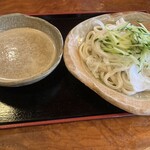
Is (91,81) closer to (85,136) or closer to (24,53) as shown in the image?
(85,136)

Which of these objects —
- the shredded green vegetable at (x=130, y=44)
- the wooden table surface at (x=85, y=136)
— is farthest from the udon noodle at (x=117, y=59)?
the wooden table surface at (x=85, y=136)

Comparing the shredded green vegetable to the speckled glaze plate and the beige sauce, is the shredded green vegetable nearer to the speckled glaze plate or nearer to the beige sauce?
the speckled glaze plate

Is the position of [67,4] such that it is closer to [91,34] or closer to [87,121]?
[91,34]

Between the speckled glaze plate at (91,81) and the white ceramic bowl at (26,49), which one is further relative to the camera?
the white ceramic bowl at (26,49)

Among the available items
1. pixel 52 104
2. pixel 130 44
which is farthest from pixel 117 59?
pixel 52 104

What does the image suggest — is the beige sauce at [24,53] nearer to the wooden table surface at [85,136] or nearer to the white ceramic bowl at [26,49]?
the white ceramic bowl at [26,49]

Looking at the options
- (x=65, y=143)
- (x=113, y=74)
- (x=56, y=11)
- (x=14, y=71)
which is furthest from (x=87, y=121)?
(x=56, y=11)
